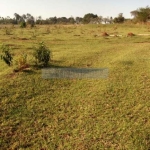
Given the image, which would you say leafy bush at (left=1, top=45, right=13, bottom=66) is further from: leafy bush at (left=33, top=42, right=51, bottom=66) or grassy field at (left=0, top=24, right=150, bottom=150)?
leafy bush at (left=33, top=42, right=51, bottom=66)

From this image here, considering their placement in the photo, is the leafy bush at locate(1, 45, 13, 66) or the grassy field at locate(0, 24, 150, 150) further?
the leafy bush at locate(1, 45, 13, 66)

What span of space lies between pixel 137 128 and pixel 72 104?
2.02 m

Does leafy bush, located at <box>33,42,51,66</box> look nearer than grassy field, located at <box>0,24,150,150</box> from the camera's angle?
No

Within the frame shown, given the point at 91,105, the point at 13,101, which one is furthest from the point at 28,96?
the point at 91,105

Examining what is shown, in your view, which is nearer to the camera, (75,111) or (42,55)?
(75,111)

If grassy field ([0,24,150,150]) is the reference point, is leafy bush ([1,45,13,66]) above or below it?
above

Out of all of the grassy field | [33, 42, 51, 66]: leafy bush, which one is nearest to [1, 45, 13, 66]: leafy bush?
the grassy field

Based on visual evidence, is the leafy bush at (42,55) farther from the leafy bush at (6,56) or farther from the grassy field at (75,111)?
the leafy bush at (6,56)

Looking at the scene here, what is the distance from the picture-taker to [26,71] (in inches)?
355

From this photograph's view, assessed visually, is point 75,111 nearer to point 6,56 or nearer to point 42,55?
point 42,55

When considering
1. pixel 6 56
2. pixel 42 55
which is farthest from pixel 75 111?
pixel 6 56

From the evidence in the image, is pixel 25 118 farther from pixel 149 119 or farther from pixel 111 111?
pixel 149 119

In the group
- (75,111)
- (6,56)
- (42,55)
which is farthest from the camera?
(6,56)

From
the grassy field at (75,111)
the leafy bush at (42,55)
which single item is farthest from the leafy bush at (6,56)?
the leafy bush at (42,55)
